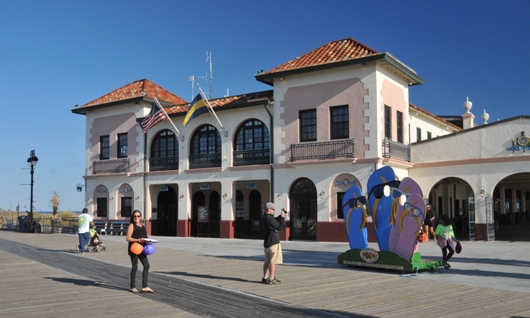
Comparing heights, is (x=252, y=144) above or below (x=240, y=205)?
above

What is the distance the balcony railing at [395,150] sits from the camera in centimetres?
2433

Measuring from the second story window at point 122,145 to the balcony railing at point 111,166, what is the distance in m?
0.53

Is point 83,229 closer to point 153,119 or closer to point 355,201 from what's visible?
point 355,201

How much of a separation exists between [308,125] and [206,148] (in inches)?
276

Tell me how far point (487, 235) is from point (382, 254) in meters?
12.3

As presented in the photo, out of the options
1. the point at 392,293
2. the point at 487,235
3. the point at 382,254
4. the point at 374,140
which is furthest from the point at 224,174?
the point at 392,293

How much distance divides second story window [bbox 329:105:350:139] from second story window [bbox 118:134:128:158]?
14.5 metres

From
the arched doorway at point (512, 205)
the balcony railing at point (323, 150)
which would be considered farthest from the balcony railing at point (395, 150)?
the arched doorway at point (512, 205)

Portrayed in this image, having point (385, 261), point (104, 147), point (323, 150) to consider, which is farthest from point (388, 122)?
point (104, 147)

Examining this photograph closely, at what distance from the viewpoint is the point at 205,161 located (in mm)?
29641

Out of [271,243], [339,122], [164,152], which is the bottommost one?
[271,243]

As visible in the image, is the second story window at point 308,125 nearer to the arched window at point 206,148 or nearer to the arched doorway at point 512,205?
the arched window at point 206,148

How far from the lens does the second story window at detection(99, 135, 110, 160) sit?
1348 inches

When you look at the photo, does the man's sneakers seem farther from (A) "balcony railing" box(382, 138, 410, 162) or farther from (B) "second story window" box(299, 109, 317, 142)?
(B) "second story window" box(299, 109, 317, 142)
